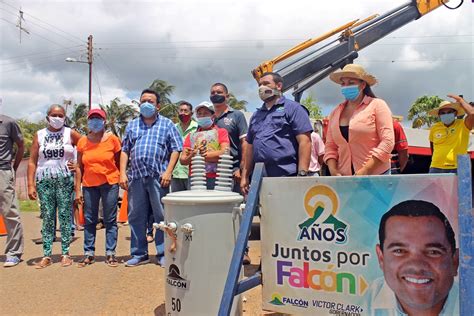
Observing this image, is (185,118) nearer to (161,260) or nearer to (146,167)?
(146,167)

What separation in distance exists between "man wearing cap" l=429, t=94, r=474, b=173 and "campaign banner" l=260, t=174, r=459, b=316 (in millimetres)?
4211

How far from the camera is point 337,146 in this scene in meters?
3.79

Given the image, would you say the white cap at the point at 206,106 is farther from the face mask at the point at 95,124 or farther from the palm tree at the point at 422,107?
the palm tree at the point at 422,107

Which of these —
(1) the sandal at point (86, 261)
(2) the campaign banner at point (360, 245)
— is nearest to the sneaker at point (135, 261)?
(1) the sandal at point (86, 261)

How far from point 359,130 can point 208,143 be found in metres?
1.67

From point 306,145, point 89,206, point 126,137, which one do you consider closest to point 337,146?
point 306,145

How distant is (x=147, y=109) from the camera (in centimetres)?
495

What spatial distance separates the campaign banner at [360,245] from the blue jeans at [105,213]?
2857 mm

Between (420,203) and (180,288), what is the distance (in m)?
1.75

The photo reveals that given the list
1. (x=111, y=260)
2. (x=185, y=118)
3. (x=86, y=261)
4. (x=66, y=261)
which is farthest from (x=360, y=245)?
(x=185, y=118)

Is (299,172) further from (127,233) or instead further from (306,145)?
(127,233)

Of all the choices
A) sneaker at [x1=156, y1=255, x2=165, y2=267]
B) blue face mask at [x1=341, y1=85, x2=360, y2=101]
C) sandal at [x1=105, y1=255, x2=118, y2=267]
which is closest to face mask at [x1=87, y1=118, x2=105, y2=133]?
sandal at [x1=105, y1=255, x2=118, y2=267]

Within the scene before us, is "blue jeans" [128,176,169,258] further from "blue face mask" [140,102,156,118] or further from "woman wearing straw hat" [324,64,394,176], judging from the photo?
"woman wearing straw hat" [324,64,394,176]

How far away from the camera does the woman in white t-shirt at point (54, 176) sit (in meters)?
5.20
